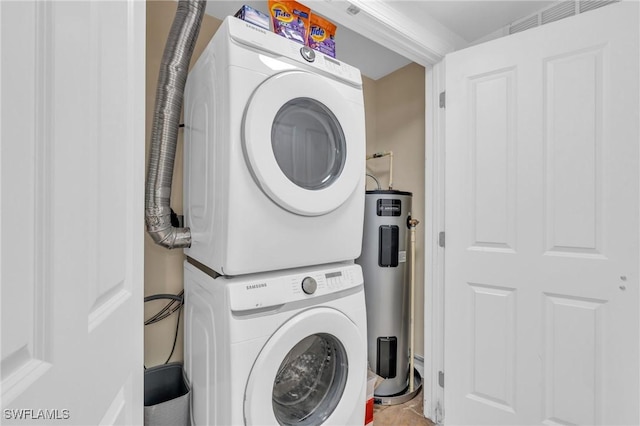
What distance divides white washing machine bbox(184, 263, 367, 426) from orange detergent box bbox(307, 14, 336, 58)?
3.42 ft

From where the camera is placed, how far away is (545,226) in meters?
1.41

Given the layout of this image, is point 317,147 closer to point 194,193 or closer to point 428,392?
point 194,193

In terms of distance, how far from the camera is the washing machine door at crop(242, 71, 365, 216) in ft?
3.41

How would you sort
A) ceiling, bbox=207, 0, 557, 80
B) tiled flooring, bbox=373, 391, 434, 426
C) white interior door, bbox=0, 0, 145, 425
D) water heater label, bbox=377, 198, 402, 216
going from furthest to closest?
water heater label, bbox=377, 198, 402, 216
tiled flooring, bbox=373, 391, 434, 426
ceiling, bbox=207, 0, 557, 80
white interior door, bbox=0, 0, 145, 425

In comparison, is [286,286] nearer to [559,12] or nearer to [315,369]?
[315,369]

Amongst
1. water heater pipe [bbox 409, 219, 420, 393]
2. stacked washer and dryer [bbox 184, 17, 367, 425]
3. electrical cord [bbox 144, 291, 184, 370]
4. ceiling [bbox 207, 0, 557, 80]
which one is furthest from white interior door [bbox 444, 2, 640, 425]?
electrical cord [bbox 144, 291, 184, 370]

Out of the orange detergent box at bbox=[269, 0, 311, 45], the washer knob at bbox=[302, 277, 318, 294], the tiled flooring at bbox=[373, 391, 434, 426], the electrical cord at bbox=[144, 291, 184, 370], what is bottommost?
the tiled flooring at bbox=[373, 391, 434, 426]

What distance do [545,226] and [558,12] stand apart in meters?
1.14

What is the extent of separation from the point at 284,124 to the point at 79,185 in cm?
82

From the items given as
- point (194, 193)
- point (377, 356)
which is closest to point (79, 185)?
point (194, 193)

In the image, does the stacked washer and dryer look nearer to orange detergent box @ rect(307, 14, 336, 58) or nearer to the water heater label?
orange detergent box @ rect(307, 14, 336, 58)

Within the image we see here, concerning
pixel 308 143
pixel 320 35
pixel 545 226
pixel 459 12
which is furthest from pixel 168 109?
pixel 545 226

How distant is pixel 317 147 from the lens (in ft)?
4.14

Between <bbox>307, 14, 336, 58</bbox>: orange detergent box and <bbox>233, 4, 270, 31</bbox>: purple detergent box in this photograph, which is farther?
<bbox>307, 14, 336, 58</bbox>: orange detergent box
